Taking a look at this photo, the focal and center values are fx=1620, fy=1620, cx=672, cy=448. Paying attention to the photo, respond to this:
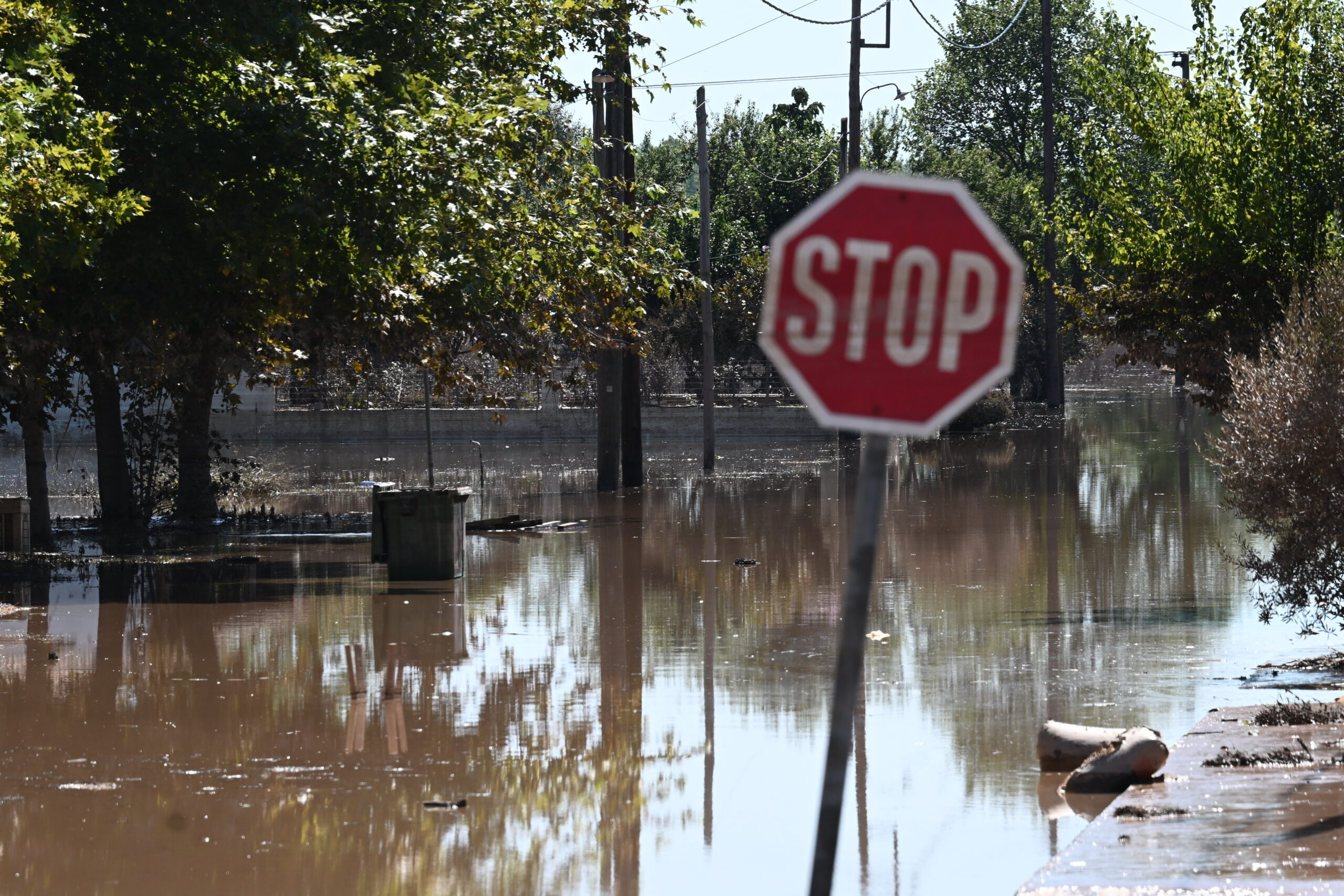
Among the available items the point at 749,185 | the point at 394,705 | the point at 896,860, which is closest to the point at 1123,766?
the point at 896,860

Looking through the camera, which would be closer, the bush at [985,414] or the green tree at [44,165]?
the green tree at [44,165]

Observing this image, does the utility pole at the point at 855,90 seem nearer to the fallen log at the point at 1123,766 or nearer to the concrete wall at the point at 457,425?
the concrete wall at the point at 457,425

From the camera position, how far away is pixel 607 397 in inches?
1088

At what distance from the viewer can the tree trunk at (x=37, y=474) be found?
19688mm

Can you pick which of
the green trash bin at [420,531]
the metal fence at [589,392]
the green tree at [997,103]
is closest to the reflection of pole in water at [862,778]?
the green trash bin at [420,531]

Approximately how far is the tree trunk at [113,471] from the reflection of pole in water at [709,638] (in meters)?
8.00

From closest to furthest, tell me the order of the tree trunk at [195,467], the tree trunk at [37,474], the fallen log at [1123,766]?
the fallen log at [1123,766] → the tree trunk at [37,474] → the tree trunk at [195,467]

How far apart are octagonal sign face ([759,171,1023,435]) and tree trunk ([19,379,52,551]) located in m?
17.8

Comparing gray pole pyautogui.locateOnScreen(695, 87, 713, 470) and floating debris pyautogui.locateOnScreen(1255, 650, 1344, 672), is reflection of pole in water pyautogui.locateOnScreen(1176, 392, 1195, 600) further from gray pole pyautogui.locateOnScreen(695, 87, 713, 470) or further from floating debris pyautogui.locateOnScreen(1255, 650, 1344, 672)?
gray pole pyautogui.locateOnScreen(695, 87, 713, 470)

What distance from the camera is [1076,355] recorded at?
215ft

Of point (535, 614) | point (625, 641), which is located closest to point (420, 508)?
point (535, 614)

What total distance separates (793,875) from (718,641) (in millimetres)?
5948

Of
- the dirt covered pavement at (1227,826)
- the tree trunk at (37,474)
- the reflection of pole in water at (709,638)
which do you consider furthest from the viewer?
the tree trunk at (37,474)

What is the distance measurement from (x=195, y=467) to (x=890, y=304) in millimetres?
21450
